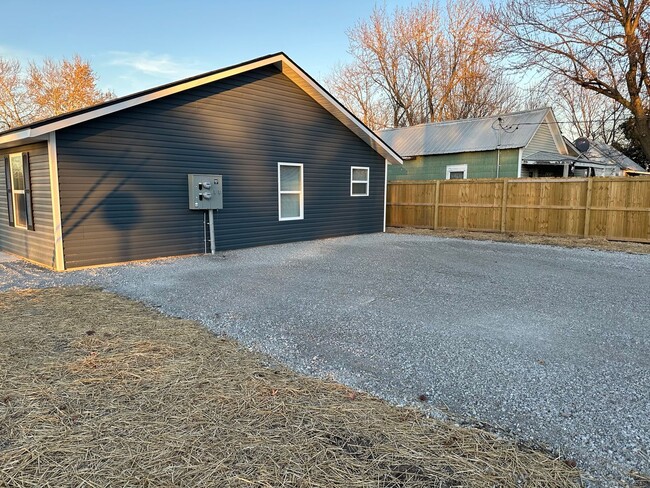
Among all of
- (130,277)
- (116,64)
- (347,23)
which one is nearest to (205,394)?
(130,277)

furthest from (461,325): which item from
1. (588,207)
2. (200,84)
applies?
(588,207)

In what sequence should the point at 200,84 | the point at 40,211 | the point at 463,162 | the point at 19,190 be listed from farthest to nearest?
the point at 463,162 < the point at 200,84 < the point at 19,190 < the point at 40,211

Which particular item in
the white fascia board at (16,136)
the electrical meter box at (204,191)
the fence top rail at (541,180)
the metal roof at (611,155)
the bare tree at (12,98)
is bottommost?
the electrical meter box at (204,191)

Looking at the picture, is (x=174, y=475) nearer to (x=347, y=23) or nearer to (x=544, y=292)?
(x=544, y=292)

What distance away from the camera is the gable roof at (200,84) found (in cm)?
681

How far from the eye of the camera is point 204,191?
8703 millimetres

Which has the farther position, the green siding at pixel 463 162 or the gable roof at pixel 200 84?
the green siding at pixel 463 162

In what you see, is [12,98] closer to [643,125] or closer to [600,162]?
[643,125]

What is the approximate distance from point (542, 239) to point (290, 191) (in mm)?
6945

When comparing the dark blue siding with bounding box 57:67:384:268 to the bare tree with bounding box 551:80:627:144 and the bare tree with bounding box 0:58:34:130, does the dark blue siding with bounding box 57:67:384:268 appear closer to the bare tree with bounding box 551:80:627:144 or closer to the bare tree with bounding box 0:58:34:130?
the bare tree with bounding box 0:58:34:130

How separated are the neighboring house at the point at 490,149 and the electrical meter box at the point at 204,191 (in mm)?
11961

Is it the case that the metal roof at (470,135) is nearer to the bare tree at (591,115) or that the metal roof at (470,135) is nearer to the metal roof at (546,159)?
the metal roof at (546,159)

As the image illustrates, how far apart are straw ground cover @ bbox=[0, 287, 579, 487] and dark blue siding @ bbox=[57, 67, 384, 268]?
183 inches

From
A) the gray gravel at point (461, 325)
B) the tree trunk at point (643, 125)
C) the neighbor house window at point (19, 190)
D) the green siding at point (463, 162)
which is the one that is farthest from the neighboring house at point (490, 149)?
the neighbor house window at point (19, 190)
